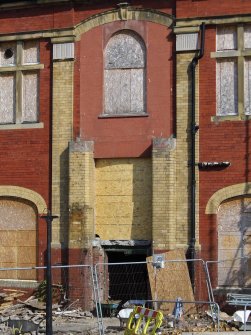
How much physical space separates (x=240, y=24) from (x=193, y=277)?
6618mm

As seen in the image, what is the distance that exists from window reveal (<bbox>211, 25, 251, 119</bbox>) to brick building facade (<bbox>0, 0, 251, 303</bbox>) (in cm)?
3

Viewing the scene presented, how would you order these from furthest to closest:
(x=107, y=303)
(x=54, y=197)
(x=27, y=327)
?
(x=54, y=197) < (x=107, y=303) < (x=27, y=327)

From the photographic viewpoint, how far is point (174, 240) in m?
17.7

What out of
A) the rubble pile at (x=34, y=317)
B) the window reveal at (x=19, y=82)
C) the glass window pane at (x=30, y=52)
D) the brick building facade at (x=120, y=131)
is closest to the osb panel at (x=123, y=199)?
the brick building facade at (x=120, y=131)

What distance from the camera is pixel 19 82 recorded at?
19.1 meters

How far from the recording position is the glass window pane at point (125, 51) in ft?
60.7

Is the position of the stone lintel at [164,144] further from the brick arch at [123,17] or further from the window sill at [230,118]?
the brick arch at [123,17]

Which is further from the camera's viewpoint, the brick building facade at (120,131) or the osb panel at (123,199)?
the osb panel at (123,199)

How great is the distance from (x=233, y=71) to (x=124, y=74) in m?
2.92

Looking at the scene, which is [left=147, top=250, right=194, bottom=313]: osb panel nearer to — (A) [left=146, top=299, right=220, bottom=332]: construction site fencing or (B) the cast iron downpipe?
(A) [left=146, top=299, right=220, bottom=332]: construction site fencing

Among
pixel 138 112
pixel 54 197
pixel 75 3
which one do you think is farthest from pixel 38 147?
pixel 75 3

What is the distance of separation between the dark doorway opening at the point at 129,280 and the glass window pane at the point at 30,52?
5848mm

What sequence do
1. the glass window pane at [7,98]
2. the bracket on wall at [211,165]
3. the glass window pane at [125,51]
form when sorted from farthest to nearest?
the glass window pane at [7,98], the glass window pane at [125,51], the bracket on wall at [211,165]

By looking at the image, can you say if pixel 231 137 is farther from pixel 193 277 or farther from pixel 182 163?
pixel 193 277
